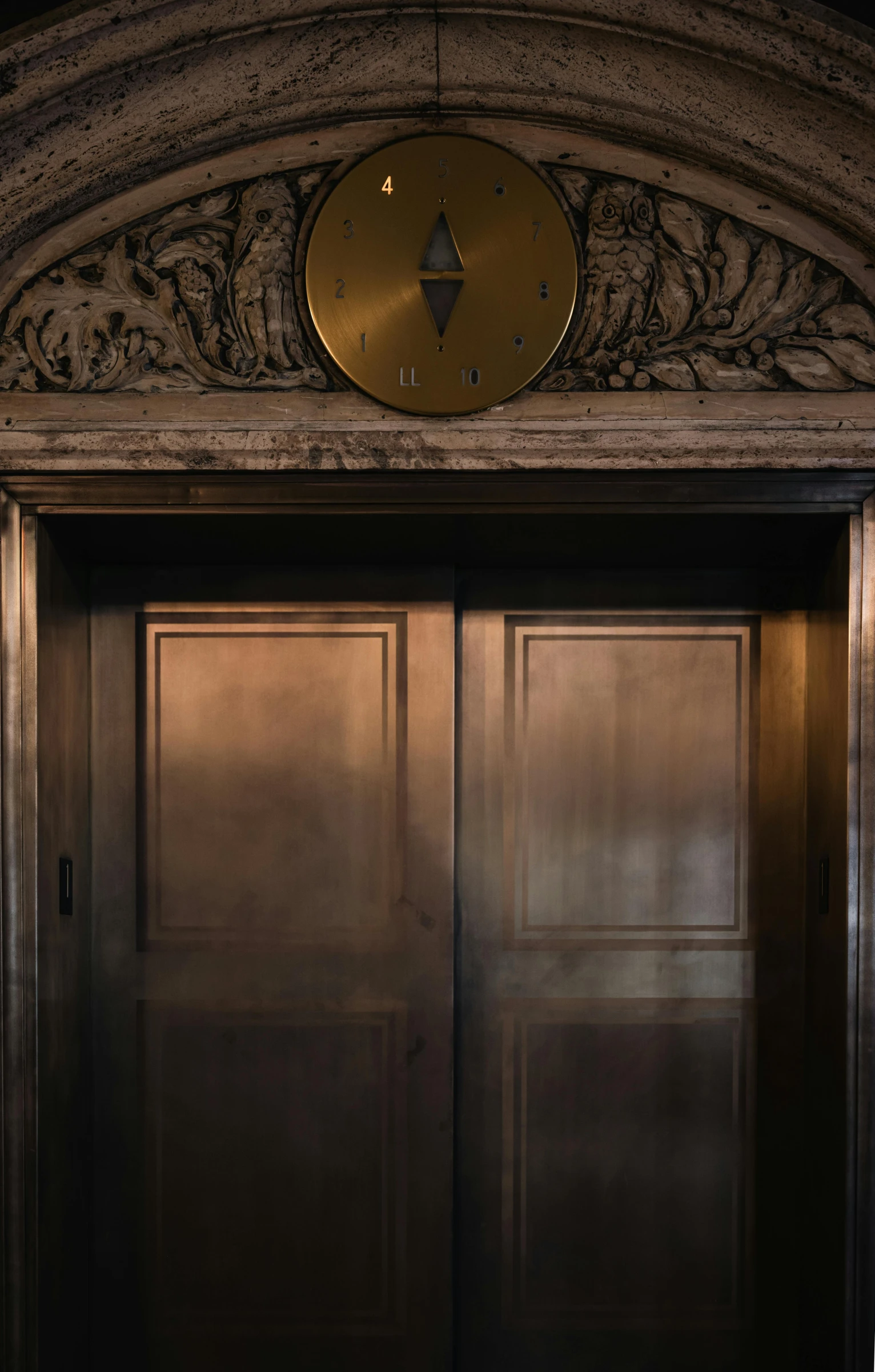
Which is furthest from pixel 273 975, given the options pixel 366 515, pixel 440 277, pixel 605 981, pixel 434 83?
pixel 434 83

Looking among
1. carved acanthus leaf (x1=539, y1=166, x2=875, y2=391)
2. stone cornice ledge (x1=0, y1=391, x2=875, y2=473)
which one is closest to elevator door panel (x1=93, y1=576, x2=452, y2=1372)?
stone cornice ledge (x1=0, y1=391, x2=875, y2=473)

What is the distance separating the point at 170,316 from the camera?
176cm

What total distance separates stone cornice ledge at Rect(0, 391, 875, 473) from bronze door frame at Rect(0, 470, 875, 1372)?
31 millimetres

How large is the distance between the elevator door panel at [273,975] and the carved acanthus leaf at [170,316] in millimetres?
553

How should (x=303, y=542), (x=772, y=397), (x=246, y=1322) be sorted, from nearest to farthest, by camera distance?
(x=772, y=397)
(x=303, y=542)
(x=246, y=1322)

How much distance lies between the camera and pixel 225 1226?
7.02 feet

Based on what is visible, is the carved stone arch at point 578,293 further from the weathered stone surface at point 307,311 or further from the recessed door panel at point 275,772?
the recessed door panel at point 275,772

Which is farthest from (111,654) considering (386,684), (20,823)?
(386,684)

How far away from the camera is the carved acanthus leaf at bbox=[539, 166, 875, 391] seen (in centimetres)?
175

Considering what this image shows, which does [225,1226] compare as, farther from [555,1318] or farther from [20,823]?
[20,823]

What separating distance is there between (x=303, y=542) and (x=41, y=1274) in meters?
1.55

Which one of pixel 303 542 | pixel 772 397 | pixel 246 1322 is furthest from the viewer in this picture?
pixel 246 1322

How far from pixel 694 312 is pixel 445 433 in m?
0.52

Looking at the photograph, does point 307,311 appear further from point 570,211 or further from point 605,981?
point 605,981
